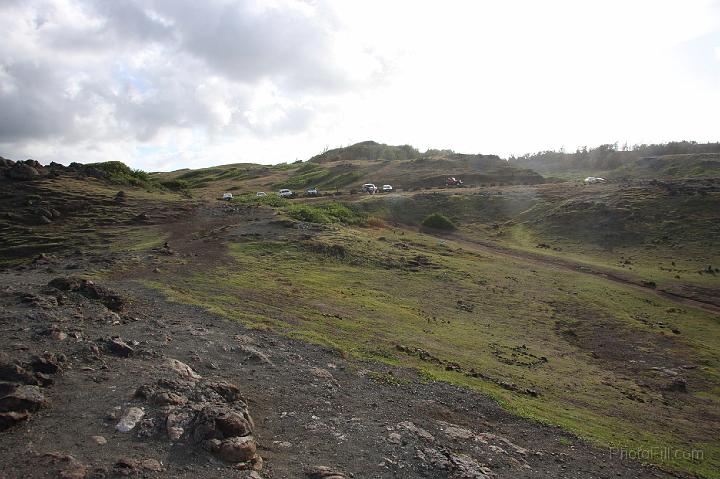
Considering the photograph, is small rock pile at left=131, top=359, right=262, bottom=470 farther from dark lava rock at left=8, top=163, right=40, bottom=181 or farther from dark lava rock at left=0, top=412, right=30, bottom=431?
dark lava rock at left=8, top=163, right=40, bottom=181

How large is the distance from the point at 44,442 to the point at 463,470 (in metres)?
8.05

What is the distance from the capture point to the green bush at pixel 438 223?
184ft

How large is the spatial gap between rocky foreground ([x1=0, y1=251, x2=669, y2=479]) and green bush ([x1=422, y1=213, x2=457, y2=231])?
135 feet

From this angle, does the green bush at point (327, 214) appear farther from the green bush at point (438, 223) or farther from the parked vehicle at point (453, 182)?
the parked vehicle at point (453, 182)

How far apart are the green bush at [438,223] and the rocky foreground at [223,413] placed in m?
41.1

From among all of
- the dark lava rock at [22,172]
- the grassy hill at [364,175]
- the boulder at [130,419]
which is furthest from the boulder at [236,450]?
the grassy hill at [364,175]

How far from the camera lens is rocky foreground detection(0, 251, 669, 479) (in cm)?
897

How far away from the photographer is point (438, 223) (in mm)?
56375

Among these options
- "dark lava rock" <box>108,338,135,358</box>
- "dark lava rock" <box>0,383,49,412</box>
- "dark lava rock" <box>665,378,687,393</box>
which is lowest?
"dark lava rock" <box>665,378,687,393</box>

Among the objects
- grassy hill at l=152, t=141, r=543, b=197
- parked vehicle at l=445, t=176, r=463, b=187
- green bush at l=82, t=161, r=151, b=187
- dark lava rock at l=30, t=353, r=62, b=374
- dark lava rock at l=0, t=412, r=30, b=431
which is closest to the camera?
dark lava rock at l=0, t=412, r=30, b=431

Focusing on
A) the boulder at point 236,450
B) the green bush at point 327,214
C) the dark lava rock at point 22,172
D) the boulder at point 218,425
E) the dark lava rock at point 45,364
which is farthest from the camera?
the green bush at point 327,214

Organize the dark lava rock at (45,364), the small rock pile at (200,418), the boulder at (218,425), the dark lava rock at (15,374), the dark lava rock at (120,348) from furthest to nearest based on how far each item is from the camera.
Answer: the dark lava rock at (120,348) < the dark lava rock at (45,364) < the dark lava rock at (15,374) < the boulder at (218,425) < the small rock pile at (200,418)

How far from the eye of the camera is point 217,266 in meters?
28.7

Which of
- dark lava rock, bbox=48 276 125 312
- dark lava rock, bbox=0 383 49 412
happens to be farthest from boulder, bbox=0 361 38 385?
dark lava rock, bbox=48 276 125 312
